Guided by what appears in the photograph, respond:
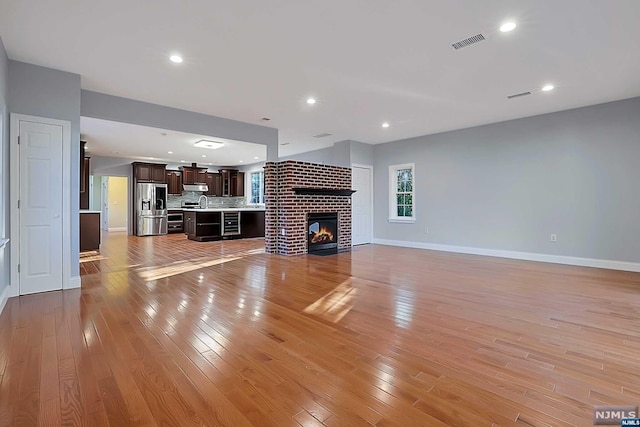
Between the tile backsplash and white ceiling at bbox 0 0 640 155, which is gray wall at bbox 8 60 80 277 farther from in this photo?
the tile backsplash

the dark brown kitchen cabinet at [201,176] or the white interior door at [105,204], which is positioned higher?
the dark brown kitchen cabinet at [201,176]

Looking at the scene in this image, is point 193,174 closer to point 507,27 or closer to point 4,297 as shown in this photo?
point 4,297

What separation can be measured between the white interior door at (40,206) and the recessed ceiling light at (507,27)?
196 inches

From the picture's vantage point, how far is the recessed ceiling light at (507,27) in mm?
2832

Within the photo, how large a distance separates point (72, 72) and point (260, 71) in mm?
2342

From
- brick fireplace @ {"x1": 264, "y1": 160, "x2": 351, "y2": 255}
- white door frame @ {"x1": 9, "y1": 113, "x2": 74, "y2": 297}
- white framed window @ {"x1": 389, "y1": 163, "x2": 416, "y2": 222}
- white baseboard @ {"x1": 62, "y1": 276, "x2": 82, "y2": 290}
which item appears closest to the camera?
white door frame @ {"x1": 9, "y1": 113, "x2": 74, "y2": 297}

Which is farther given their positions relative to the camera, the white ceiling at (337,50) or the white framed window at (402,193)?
the white framed window at (402,193)

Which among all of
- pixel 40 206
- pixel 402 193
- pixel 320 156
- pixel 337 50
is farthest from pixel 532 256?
pixel 40 206

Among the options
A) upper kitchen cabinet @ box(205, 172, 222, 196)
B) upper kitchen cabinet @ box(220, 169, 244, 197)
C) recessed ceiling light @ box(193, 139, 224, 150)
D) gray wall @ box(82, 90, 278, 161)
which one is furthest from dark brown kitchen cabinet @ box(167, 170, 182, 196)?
gray wall @ box(82, 90, 278, 161)

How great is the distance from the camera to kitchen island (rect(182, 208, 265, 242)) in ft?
28.6

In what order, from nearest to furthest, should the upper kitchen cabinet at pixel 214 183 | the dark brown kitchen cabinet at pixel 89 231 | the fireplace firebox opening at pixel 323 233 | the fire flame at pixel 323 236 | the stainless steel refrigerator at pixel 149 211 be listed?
the dark brown kitchen cabinet at pixel 89 231 < the fireplace firebox opening at pixel 323 233 < the fire flame at pixel 323 236 < the stainless steel refrigerator at pixel 149 211 < the upper kitchen cabinet at pixel 214 183

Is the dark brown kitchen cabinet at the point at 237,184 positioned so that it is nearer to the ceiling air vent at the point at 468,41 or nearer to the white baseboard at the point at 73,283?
the white baseboard at the point at 73,283

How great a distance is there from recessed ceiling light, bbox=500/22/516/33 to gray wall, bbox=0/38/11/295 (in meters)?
4.92

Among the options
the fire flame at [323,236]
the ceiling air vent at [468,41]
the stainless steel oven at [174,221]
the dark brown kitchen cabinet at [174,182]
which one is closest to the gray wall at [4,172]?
the ceiling air vent at [468,41]
